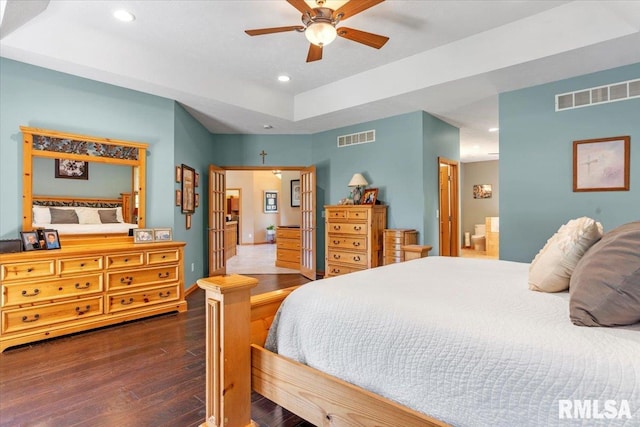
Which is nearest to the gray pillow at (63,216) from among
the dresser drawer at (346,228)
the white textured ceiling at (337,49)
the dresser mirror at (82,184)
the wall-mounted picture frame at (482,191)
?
the dresser mirror at (82,184)

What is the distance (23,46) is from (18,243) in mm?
1708

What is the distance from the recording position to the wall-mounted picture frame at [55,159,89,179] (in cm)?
330

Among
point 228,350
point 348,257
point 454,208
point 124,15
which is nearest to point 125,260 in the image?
point 124,15

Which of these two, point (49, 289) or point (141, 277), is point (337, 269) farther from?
point (49, 289)

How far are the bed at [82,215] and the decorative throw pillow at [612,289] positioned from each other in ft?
13.1

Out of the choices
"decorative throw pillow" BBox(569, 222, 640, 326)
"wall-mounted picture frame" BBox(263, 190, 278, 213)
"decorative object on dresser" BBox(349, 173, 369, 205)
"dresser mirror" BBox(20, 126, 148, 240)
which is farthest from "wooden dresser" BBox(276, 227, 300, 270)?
"decorative throw pillow" BBox(569, 222, 640, 326)

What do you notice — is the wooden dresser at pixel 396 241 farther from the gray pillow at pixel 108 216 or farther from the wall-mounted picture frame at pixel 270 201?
the wall-mounted picture frame at pixel 270 201

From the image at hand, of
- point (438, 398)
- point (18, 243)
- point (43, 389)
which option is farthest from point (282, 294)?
point (18, 243)

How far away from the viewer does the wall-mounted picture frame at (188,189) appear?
453 centimetres

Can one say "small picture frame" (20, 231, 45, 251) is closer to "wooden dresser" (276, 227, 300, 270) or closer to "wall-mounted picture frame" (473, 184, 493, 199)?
"wooden dresser" (276, 227, 300, 270)

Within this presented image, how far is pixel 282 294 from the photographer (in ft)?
5.88

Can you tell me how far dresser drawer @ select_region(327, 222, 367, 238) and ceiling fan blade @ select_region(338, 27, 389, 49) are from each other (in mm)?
2497

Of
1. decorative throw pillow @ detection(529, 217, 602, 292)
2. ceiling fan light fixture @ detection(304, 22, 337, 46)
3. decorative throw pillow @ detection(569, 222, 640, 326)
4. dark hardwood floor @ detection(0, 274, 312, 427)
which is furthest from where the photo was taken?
ceiling fan light fixture @ detection(304, 22, 337, 46)

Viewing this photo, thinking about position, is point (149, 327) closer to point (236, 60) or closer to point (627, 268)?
point (236, 60)
